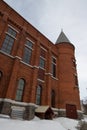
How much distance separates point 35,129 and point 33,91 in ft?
20.9

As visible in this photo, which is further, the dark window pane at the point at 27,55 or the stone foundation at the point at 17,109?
the dark window pane at the point at 27,55

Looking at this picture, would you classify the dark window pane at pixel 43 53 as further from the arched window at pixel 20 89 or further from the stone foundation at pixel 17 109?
the stone foundation at pixel 17 109

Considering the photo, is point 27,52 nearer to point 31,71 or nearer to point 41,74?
point 31,71

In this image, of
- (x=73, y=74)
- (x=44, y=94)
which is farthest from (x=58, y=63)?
(x=44, y=94)

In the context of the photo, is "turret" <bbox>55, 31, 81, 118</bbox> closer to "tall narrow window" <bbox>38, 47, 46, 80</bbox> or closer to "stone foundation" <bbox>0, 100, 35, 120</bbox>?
"tall narrow window" <bbox>38, 47, 46, 80</bbox>

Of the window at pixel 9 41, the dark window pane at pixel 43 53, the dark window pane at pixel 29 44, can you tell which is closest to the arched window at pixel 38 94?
the dark window pane at pixel 43 53

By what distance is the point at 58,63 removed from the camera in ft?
79.1

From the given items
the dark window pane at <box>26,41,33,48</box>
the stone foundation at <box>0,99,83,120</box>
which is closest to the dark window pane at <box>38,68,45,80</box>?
the dark window pane at <box>26,41,33,48</box>

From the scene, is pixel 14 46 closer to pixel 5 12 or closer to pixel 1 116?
pixel 5 12

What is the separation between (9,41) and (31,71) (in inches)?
187

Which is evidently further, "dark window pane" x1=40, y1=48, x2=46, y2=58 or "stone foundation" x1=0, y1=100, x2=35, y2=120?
"dark window pane" x1=40, y1=48, x2=46, y2=58

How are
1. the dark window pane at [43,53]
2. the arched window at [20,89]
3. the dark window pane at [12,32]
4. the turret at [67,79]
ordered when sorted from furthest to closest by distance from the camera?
the dark window pane at [43,53]
the turret at [67,79]
the dark window pane at [12,32]
the arched window at [20,89]

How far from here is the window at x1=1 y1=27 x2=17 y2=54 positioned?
15702 mm

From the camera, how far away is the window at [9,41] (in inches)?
618
